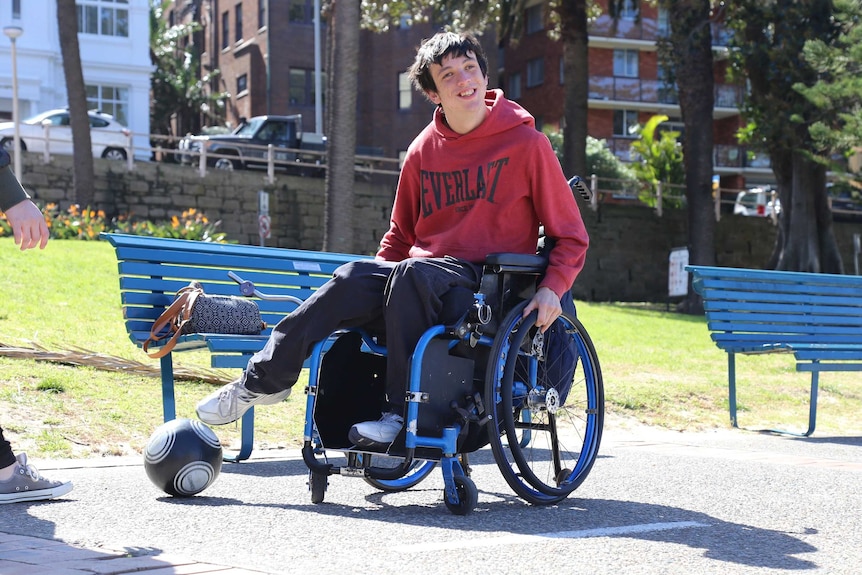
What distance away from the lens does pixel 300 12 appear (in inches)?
2041

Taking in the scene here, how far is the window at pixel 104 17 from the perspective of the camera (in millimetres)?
46781

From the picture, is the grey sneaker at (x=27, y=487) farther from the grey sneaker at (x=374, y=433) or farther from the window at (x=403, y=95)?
the window at (x=403, y=95)

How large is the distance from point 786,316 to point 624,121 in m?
48.7

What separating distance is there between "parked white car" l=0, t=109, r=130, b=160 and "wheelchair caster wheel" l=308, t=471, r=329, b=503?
85.5ft

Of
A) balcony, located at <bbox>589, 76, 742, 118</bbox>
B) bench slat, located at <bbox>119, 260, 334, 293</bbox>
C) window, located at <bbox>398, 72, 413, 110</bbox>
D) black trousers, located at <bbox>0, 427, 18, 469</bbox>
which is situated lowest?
black trousers, located at <bbox>0, 427, 18, 469</bbox>

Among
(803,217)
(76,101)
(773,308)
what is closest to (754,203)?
(803,217)

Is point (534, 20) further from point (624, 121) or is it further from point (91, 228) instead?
point (91, 228)

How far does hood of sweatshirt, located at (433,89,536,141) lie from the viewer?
17.1 ft

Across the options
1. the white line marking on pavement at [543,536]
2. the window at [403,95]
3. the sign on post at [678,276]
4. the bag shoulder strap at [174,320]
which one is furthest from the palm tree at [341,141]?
the window at [403,95]

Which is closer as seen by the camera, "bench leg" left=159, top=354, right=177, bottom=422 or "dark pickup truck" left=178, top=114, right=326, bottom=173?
"bench leg" left=159, top=354, right=177, bottom=422

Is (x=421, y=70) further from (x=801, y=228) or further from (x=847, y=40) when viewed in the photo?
(x=801, y=228)

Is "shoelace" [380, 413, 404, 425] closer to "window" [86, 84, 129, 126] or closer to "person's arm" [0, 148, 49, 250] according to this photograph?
"person's arm" [0, 148, 49, 250]

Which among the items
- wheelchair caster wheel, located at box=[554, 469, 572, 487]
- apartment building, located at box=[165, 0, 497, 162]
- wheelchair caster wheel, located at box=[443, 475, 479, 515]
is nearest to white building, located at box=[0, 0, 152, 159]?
apartment building, located at box=[165, 0, 497, 162]

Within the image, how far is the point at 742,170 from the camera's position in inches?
2314
